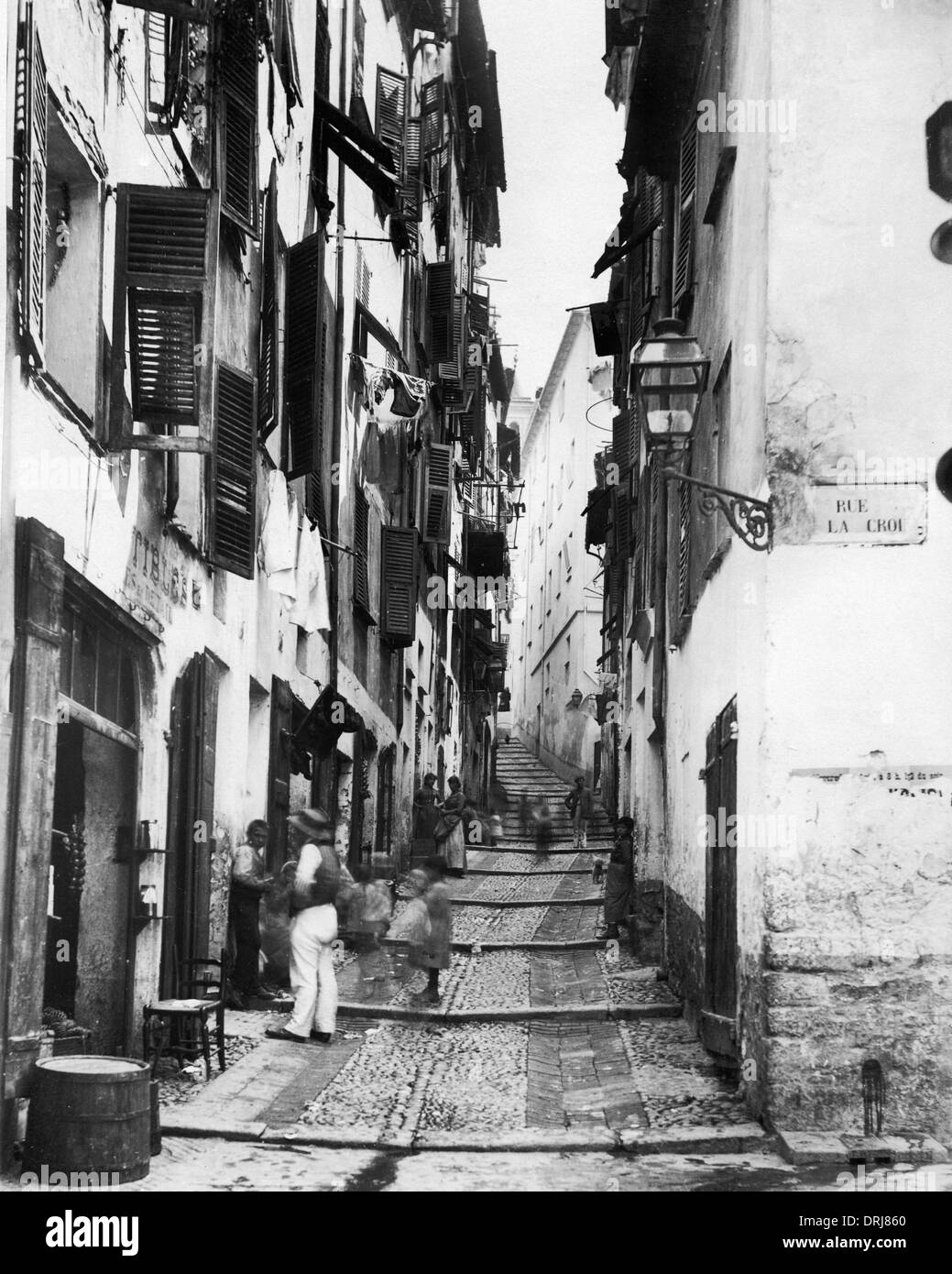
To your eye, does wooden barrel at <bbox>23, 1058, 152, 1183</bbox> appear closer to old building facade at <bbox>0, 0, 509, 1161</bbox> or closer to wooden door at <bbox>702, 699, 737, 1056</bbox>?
old building facade at <bbox>0, 0, 509, 1161</bbox>

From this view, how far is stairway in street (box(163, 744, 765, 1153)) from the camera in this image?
9148 mm

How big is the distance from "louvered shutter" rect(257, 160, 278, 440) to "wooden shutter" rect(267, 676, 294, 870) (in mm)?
2569

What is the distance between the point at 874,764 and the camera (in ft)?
30.6

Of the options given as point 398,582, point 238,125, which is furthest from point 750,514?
point 398,582

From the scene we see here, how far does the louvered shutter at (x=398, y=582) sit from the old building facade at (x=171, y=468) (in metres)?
1.62

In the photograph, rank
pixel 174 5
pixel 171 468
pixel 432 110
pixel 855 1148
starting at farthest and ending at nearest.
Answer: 1. pixel 432 110
2. pixel 171 468
3. pixel 855 1148
4. pixel 174 5

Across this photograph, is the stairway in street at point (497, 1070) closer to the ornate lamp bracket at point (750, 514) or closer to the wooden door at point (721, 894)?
the wooden door at point (721, 894)

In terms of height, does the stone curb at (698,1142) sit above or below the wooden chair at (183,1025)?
below

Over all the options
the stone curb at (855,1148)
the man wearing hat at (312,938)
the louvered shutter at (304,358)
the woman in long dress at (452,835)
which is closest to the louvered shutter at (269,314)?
the louvered shutter at (304,358)

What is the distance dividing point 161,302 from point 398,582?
1417 cm

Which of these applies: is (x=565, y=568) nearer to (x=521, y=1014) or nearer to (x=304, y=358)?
(x=304, y=358)

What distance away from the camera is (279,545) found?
13.0m

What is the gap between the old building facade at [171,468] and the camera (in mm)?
7695
